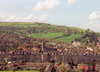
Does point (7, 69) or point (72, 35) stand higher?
point (72, 35)

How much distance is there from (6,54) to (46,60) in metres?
11.7

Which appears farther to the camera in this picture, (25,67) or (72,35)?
(72,35)

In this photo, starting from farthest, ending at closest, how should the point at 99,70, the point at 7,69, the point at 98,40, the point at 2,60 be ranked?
the point at 98,40 < the point at 2,60 < the point at 7,69 < the point at 99,70

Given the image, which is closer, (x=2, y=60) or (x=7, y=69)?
(x=7, y=69)

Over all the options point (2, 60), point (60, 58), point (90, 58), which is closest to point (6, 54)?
point (2, 60)

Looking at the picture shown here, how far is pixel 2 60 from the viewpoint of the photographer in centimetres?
5153

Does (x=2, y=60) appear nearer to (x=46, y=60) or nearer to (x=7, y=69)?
(x=7, y=69)

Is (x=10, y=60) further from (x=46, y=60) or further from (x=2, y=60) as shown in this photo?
(x=46, y=60)

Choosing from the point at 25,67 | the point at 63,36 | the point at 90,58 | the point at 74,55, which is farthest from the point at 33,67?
the point at 63,36

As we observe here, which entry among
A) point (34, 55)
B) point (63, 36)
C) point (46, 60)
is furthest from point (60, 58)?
point (63, 36)

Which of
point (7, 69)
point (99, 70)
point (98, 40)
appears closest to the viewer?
point (99, 70)

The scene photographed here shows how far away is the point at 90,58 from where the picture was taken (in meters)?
52.7

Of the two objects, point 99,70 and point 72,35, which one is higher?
point 72,35

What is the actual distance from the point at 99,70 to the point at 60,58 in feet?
46.7
